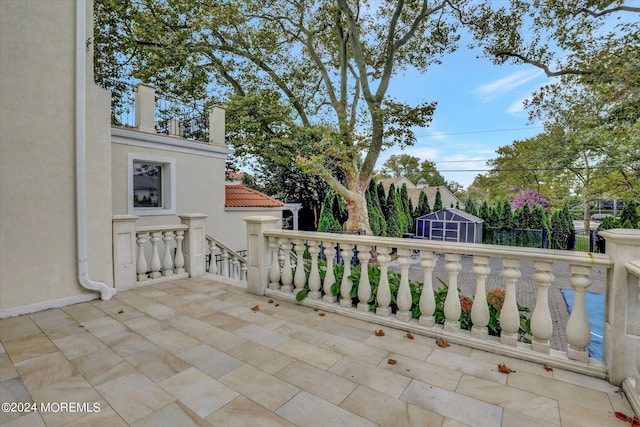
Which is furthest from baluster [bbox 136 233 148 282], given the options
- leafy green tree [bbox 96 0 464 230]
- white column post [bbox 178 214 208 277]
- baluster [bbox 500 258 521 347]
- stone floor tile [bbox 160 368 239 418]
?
leafy green tree [bbox 96 0 464 230]

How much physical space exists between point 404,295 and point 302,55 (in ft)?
43.0

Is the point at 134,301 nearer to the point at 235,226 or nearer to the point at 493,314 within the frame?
the point at 493,314

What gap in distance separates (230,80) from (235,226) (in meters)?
6.32

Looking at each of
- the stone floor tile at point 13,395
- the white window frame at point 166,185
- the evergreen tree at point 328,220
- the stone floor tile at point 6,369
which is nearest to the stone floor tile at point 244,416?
the stone floor tile at point 13,395

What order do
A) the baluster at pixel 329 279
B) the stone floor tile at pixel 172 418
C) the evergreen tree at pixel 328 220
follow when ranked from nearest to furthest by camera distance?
the stone floor tile at pixel 172 418, the baluster at pixel 329 279, the evergreen tree at pixel 328 220

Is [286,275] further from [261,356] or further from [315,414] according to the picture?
[315,414]

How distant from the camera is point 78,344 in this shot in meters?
2.55

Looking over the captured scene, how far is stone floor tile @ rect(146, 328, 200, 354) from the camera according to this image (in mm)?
2486

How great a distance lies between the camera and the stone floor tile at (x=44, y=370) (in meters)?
2.00

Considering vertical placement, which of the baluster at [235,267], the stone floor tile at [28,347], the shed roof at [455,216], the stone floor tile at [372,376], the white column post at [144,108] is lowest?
the baluster at [235,267]

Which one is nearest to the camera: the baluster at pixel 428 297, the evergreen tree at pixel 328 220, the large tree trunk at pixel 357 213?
the baluster at pixel 428 297

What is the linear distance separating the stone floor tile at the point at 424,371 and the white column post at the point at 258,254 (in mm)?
2015

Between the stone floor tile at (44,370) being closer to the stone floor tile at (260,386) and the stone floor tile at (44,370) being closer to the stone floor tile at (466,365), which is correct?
the stone floor tile at (260,386)

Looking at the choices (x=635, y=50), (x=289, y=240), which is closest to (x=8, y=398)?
(x=289, y=240)
